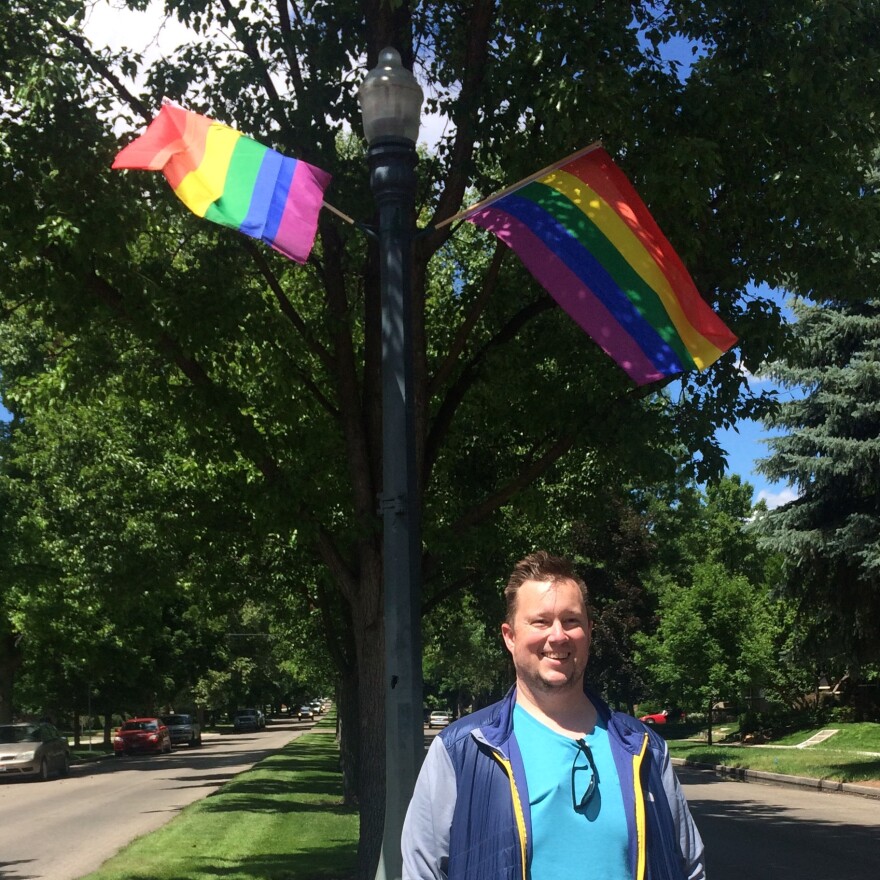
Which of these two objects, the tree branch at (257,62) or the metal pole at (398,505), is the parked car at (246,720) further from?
the metal pole at (398,505)

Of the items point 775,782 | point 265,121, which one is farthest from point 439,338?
point 775,782

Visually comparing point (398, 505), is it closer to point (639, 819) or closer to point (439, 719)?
point (639, 819)

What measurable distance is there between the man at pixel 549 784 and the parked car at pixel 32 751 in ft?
98.3

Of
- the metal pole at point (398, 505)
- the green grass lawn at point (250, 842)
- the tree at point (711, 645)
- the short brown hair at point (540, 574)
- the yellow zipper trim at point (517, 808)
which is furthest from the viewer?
the tree at point (711, 645)

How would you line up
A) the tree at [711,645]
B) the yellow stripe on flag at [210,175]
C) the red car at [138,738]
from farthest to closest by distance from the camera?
the red car at [138,738]
the tree at [711,645]
the yellow stripe on flag at [210,175]

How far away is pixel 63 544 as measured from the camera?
20.8 metres

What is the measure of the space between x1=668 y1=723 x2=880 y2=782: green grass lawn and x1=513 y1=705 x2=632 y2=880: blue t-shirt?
22.0m

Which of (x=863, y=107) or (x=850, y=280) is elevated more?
(x=863, y=107)

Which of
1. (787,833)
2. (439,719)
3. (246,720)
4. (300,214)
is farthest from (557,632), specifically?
(439,719)

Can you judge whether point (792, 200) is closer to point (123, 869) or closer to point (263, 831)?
point (123, 869)

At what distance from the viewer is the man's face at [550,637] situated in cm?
306

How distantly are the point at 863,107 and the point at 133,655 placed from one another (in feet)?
134

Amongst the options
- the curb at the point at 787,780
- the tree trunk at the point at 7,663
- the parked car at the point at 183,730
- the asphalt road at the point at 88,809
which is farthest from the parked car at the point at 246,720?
the curb at the point at 787,780

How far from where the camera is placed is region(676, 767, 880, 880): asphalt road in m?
12.6
